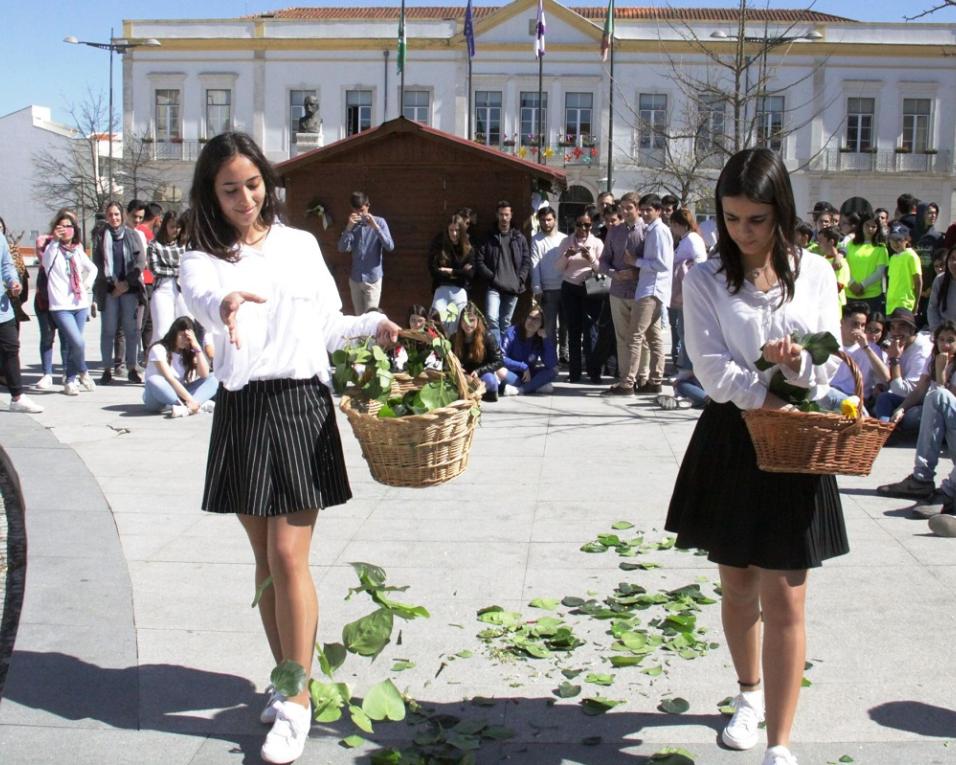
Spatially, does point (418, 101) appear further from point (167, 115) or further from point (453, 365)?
point (453, 365)

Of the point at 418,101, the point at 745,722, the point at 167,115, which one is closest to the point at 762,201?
the point at 745,722

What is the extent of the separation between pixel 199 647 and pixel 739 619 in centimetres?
217

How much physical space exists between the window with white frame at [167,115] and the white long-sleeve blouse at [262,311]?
50850 millimetres

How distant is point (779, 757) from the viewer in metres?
3.45

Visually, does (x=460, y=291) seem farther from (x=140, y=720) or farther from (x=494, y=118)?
(x=494, y=118)

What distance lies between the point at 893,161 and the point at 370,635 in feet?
163

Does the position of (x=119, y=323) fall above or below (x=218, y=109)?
below

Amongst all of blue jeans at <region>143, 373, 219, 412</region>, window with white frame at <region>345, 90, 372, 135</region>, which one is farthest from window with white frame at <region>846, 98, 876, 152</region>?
blue jeans at <region>143, 373, 219, 412</region>

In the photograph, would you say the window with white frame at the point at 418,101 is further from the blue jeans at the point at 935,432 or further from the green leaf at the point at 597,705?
the green leaf at the point at 597,705

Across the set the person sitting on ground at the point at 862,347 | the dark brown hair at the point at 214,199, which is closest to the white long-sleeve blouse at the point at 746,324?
the dark brown hair at the point at 214,199

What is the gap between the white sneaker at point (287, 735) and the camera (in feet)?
12.0

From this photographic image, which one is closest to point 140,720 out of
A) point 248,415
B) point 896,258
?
point 248,415

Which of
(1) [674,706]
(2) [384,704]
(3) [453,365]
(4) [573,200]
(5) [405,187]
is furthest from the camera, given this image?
(4) [573,200]

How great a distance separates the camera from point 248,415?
3.73m
